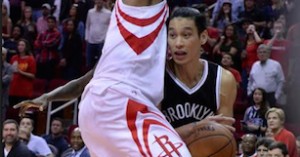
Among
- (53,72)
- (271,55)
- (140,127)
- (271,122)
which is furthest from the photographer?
(53,72)

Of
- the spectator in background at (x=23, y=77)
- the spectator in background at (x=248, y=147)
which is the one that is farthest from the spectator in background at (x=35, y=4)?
the spectator in background at (x=248, y=147)

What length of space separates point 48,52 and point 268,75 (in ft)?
13.1

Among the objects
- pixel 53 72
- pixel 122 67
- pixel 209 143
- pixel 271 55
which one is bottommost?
pixel 53 72

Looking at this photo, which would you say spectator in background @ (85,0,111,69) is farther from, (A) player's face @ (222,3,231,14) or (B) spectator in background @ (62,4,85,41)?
(A) player's face @ (222,3,231,14)

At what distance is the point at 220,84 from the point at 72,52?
10562 millimetres

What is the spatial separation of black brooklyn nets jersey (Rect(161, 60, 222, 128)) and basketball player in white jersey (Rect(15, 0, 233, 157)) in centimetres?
37

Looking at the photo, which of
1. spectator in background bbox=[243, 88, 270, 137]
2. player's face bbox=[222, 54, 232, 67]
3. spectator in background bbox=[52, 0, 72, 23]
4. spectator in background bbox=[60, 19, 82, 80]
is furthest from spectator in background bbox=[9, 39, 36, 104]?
spectator in background bbox=[243, 88, 270, 137]

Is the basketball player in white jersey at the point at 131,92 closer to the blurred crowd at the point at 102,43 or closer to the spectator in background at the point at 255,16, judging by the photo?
the blurred crowd at the point at 102,43

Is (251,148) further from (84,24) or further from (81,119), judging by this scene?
(84,24)

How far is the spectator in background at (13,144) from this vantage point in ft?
33.2

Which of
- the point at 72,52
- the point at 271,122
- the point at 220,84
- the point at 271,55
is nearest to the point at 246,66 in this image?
the point at 271,55

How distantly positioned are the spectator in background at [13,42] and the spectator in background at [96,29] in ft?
3.75

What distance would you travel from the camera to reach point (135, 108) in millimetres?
4980

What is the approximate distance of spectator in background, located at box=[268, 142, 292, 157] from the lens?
8.62 metres
